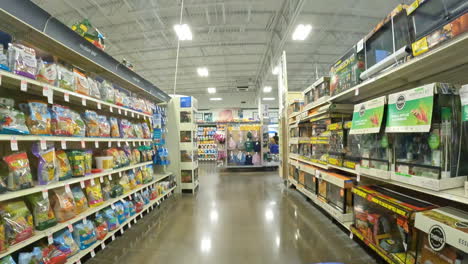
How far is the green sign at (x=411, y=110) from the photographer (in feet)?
4.28

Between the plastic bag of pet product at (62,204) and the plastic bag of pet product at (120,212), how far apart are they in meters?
0.63

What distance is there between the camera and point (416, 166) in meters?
1.48

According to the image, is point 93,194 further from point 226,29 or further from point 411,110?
point 226,29

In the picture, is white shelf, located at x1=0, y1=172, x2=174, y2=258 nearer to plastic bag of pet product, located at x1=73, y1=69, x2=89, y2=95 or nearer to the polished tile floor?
the polished tile floor

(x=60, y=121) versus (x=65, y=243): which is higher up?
(x=60, y=121)

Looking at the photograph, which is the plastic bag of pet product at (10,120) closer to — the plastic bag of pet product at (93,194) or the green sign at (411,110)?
the plastic bag of pet product at (93,194)

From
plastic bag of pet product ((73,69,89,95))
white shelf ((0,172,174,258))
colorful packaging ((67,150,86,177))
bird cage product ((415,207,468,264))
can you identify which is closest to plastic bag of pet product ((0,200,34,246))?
white shelf ((0,172,174,258))

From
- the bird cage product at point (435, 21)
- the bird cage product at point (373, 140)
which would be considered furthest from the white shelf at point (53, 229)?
the bird cage product at point (435, 21)

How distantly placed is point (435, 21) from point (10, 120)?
3243mm

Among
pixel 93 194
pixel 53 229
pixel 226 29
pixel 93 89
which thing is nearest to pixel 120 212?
pixel 93 194

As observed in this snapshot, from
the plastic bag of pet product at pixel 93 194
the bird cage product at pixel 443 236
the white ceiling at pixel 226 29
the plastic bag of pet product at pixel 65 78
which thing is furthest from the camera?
the white ceiling at pixel 226 29

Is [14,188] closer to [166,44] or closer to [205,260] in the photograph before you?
[205,260]

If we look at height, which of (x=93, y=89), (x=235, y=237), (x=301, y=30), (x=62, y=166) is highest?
(x=301, y=30)

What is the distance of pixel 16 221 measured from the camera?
1411 mm
